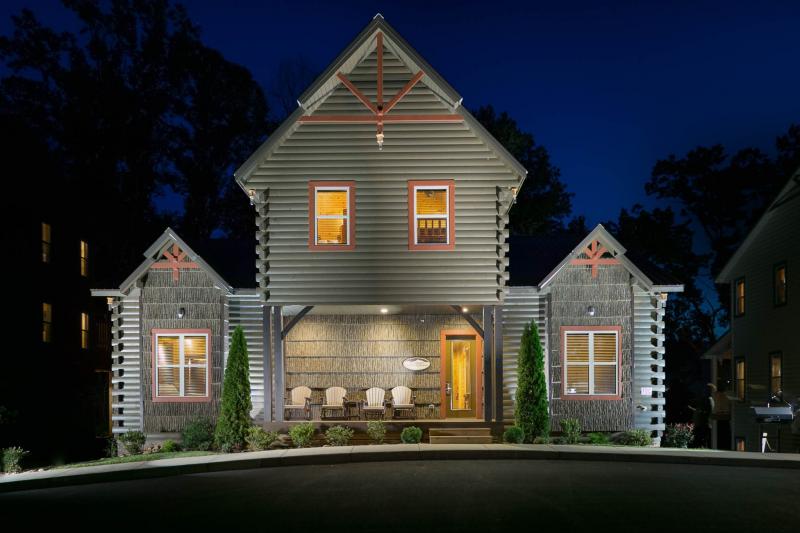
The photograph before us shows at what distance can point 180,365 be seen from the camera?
20891 millimetres

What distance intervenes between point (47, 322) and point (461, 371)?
55.0 feet

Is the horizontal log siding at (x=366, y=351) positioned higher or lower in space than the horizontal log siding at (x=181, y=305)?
lower

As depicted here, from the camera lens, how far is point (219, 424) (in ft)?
62.0

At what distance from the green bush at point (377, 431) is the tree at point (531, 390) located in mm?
3009

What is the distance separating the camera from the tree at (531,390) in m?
19.3

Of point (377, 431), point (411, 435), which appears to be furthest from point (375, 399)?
point (411, 435)

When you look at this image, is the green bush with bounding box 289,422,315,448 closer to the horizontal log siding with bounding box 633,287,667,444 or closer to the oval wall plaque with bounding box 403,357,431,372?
the oval wall plaque with bounding box 403,357,431,372

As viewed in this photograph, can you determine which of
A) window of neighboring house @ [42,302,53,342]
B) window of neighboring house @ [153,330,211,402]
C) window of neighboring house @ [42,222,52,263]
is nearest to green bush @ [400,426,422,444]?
window of neighboring house @ [153,330,211,402]

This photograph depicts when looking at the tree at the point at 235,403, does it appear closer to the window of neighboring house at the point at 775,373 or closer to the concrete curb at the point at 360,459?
the concrete curb at the point at 360,459

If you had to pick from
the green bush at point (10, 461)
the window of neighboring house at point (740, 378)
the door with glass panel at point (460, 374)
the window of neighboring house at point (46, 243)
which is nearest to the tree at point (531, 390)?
the door with glass panel at point (460, 374)

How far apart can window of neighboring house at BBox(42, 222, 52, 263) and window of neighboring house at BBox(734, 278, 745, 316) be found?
24.5 m

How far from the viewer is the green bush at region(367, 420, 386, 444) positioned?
19266 mm

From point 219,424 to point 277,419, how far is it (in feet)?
5.45

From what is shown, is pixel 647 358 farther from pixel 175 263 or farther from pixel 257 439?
pixel 175 263
